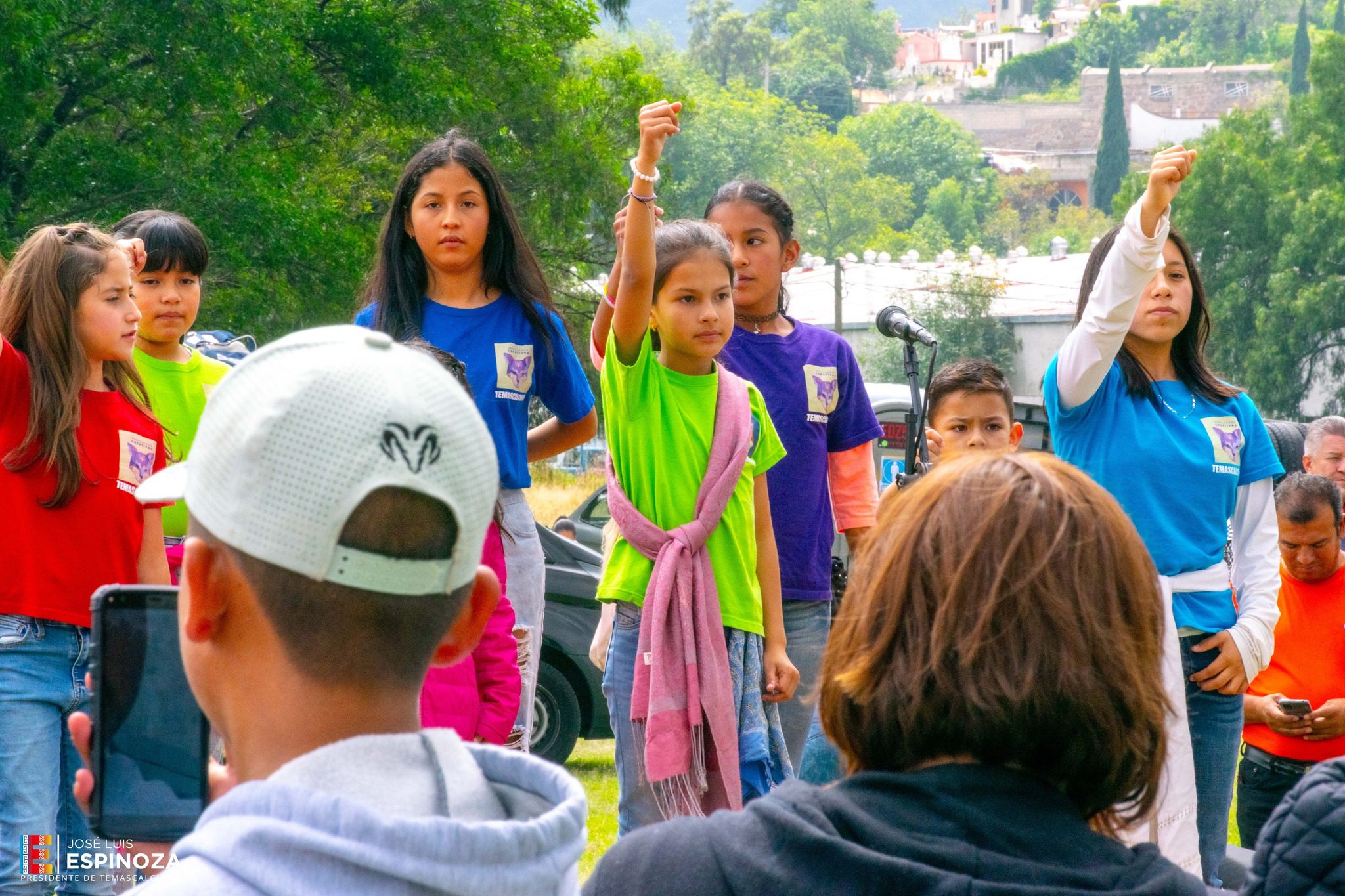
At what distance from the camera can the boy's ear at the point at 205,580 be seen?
127cm

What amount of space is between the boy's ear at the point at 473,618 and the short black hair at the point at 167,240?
10.5ft

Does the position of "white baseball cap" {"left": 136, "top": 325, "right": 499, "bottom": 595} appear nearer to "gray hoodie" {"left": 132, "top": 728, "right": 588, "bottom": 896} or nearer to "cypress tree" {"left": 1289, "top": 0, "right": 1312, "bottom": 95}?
"gray hoodie" {"left": 132, "top": 728, "right": 588, "bottom": 896}

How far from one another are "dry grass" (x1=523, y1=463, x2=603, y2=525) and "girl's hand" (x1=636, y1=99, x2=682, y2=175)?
19.9 m

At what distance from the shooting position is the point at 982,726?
1483mm

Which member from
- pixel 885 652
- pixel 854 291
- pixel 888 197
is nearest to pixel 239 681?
pixel 885 652

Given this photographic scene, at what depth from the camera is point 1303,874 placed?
1548mm

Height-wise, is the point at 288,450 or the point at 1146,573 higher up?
the point at 288,450

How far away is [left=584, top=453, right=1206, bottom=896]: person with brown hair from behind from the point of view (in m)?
1.44

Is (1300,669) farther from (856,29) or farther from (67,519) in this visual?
(856,29)

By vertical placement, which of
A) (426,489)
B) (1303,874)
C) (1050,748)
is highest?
(426,489)

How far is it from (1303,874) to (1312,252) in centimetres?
5257

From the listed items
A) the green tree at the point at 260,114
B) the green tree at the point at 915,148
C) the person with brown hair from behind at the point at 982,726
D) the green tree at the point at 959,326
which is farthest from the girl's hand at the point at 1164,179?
the green tree at the point at 915,148

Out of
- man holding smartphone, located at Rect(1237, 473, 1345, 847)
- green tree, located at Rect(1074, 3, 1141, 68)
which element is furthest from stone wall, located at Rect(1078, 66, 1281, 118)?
man holding smartphone, located at Rect(1237, 473, 1345, 847)

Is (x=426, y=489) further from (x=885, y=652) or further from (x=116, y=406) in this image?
(x=116, y=406)
